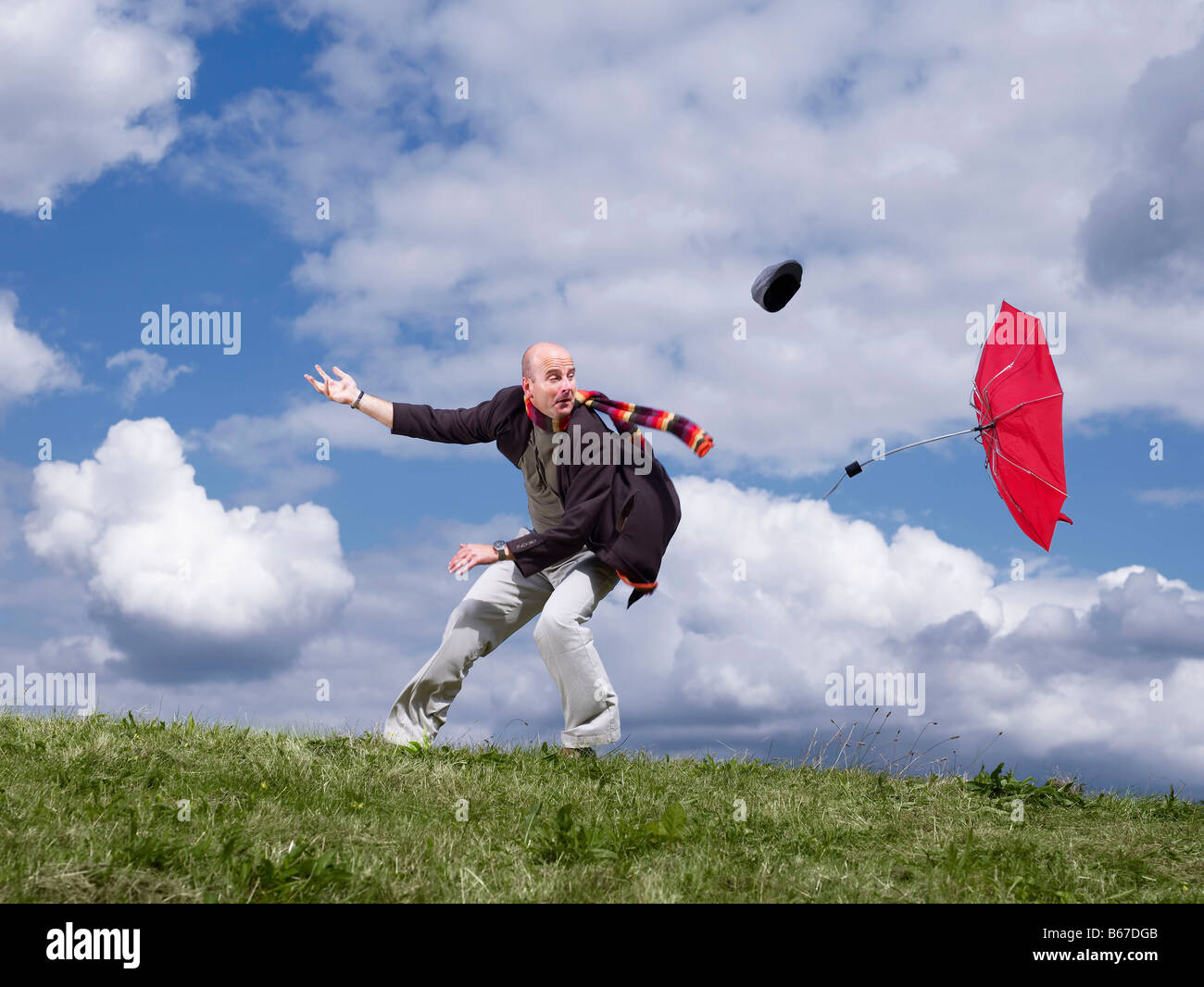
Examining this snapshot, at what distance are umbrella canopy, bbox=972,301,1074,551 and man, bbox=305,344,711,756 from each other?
2.97 meters

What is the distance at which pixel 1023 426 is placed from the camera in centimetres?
802

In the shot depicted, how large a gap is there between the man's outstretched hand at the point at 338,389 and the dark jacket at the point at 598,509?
1.12 meters

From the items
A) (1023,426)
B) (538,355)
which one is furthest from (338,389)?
(1023,426)

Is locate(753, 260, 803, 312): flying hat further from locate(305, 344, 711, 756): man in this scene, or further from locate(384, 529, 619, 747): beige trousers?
locate(384, 529, 619, 747): beige trousers

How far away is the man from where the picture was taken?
6977mm

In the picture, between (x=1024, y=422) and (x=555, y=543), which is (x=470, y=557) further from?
(x=1024, y=422)

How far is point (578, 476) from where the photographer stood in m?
7.14

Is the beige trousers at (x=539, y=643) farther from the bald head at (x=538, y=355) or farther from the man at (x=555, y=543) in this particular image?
the bald head at (x=538, y=355)

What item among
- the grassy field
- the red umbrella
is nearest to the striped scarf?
the red umbrella

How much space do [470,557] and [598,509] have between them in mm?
1044

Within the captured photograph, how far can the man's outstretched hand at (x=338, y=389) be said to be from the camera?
7816 millimetres
